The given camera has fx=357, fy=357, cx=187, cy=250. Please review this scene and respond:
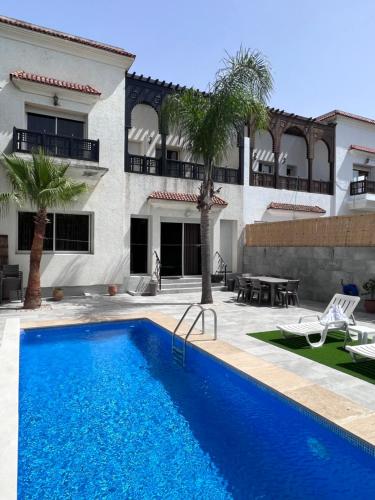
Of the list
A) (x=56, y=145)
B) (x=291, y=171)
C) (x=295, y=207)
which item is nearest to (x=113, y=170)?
(x=56, y=145)

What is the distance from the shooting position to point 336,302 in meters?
8.92

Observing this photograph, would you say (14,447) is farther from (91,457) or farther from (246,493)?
(246,493)

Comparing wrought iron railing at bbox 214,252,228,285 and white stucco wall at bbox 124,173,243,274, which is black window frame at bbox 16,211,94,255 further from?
wrought iron railing at bbox 214,252,228,285

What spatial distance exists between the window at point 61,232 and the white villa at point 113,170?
4 centimetres

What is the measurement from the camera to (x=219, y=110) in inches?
487

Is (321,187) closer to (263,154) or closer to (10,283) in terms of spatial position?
(263,154)

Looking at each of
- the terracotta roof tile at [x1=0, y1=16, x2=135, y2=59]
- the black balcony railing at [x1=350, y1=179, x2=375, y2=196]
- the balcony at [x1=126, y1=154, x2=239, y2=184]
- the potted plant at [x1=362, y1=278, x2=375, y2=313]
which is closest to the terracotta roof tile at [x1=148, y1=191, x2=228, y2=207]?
the balcony at [x1=126, y1=154, x2=239, y2=184]

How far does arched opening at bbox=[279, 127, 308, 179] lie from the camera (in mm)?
22500

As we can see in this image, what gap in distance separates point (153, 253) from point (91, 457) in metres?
12.7

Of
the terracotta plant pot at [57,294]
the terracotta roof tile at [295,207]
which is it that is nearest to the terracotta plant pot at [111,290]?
the terracotta plant pot at [57,294]

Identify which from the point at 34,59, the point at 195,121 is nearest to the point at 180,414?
the point at 195,121

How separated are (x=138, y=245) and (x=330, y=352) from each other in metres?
11.3

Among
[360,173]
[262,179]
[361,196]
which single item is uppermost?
[360,173]

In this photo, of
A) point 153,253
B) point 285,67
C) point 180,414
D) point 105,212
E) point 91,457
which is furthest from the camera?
point 153,253
